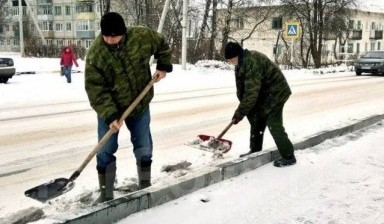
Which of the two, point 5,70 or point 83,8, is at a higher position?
point 83,8

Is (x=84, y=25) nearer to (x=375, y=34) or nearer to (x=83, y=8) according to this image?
(x=83, y=8)

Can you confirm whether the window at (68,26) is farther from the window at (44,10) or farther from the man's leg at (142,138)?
the man's leg at (142,138)

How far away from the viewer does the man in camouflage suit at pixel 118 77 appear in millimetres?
3592

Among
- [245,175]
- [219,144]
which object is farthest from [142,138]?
[219,144]

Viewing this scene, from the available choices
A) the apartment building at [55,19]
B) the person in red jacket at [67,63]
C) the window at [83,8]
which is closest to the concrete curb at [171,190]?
the person in red jacket at [67,63]

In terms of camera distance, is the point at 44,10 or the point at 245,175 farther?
the point at 44,10

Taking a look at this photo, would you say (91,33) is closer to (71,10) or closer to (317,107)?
(71,10)

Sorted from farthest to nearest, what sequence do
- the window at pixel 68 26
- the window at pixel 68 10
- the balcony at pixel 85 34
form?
the window at pixel 68 26
the window at pixel 68 10
the balcony at pixel 85 34

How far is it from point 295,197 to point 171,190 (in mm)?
1110

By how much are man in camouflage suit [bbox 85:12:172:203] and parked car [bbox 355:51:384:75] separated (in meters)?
21.1

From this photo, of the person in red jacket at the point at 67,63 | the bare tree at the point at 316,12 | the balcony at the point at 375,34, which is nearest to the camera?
the person in red jacket at the point at 67,63

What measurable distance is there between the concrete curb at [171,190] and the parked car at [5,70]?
1269 centimetres

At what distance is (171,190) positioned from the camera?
3906 mm

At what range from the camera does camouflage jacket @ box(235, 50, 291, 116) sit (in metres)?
4.78
